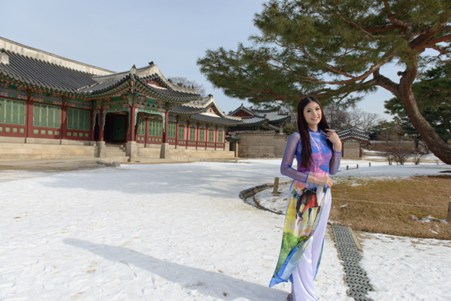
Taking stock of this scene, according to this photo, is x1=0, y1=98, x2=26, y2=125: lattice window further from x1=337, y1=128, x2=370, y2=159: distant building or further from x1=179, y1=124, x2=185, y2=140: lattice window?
x1=337, y1=128, x2=370, y2=159: distant building

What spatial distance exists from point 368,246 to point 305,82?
423 centimetres

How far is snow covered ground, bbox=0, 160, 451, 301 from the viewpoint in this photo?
259 centimetres

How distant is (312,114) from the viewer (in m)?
2.43

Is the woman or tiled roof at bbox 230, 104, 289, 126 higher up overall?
tiled roof at bbox 230, 104, 289, 126

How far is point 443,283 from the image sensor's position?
9.79 feet

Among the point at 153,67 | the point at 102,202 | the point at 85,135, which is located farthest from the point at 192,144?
the point at 102,202

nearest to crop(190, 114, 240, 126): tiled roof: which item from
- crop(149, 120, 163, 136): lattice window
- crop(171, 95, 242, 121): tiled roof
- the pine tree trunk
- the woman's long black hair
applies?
crop(171, 95, 242, 121): tiled roof

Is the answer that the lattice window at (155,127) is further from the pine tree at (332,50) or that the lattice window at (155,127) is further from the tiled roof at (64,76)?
the pine tree at (332,50)

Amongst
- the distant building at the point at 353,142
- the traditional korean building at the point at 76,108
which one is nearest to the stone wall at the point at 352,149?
the distant building at the point at 353,142

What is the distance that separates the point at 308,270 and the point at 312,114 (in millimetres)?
1314

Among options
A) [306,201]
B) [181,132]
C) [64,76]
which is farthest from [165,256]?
[181,132]

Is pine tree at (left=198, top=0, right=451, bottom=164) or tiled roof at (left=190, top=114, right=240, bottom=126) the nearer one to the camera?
pine tree at (left=198, top=0, right=451, bottom=164)

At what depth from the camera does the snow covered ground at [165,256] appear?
2594mm

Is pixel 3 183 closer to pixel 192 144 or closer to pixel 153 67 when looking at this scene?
pixel 153 67
